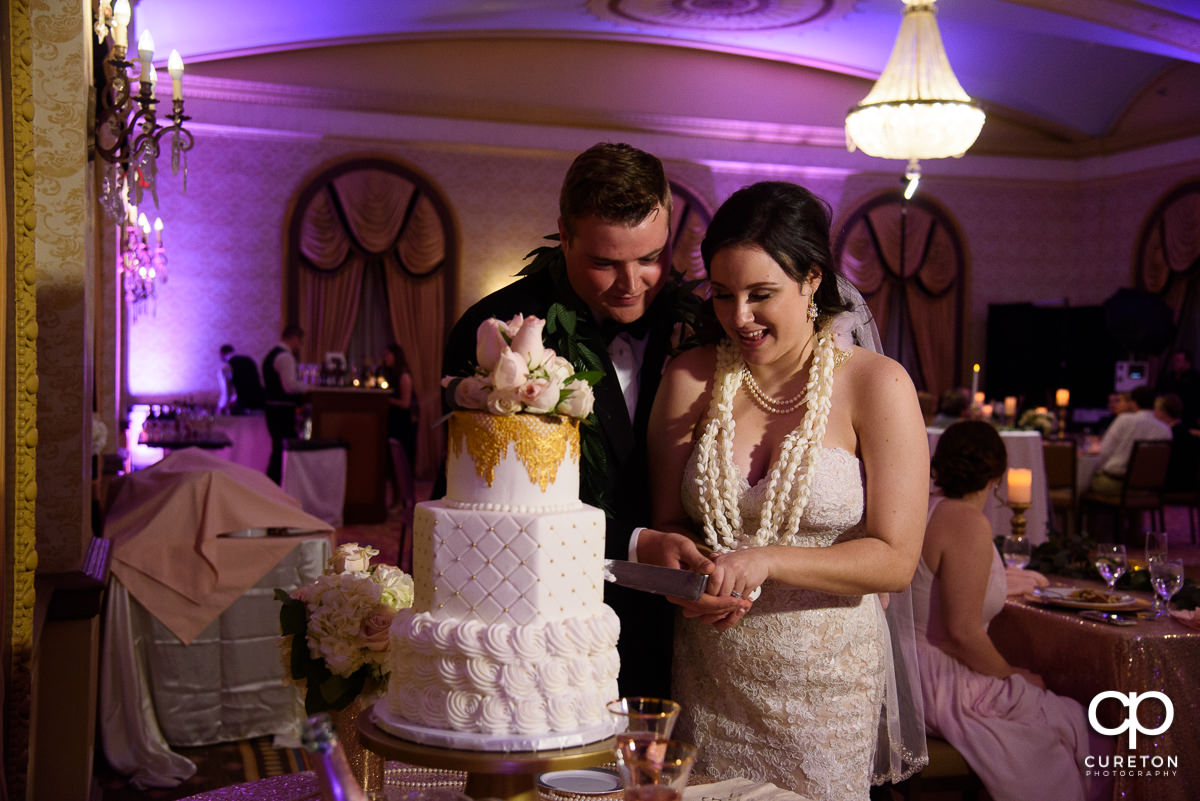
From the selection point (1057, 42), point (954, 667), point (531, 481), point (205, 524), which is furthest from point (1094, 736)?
point (1057, 42)

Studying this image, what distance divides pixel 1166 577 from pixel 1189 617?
14 centimetres

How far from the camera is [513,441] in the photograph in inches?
65.4

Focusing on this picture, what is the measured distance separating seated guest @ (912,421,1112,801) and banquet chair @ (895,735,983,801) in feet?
0.12

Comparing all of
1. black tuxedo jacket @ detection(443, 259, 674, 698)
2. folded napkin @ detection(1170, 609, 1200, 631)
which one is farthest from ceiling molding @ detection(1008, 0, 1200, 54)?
black tuxedo jacket @ detection(443, 259, 674, 698)

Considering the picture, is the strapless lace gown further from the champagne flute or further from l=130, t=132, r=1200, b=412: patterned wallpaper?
l=130, t=132, r=1200, b=412: patterned wallpaper

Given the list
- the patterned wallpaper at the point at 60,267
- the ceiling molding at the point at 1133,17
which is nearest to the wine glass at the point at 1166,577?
the patterned wallpaper at the point at 60,267

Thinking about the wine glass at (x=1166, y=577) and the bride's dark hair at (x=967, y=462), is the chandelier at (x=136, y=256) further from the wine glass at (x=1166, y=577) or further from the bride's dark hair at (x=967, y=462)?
the wine glass at (x=1166, y=577)

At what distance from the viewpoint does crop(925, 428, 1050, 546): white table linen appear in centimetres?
759

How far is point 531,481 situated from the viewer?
5.48 feet

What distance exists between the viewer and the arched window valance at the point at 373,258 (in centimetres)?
1368

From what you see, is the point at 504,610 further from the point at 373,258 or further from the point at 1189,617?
the point at 373,258

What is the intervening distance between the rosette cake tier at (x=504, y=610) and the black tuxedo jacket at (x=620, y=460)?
2.05 ft

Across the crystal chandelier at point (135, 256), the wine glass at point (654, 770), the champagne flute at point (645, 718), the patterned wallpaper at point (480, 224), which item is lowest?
the wine glass at point (654, 770)

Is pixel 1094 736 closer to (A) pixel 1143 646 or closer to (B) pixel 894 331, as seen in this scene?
(A) pixel 1143 646
